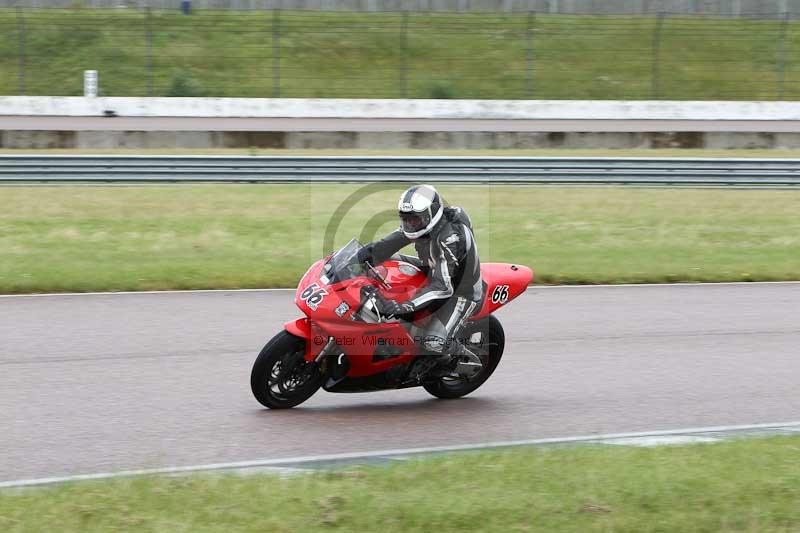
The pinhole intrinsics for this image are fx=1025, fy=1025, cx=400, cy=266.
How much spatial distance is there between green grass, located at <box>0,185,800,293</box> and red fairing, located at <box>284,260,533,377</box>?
354 centimetres

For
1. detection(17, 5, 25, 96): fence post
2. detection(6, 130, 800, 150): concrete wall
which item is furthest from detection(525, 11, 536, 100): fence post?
detection(17, 5, 25, 96): fence post

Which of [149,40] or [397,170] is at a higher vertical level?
[149,40]

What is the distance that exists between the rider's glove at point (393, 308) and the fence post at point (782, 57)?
29.8 m

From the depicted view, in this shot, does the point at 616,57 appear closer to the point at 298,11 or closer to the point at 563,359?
the point at 298,11

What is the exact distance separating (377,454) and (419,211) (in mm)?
1677

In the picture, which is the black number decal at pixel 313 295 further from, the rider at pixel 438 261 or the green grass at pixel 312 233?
the green grass at pixel 312 233

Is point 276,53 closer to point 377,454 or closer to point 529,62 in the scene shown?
point 529,62

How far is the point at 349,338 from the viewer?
23.8 feet

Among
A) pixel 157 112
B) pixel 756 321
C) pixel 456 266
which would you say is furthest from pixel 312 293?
pixel 157 112

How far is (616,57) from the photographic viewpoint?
34.2 meters

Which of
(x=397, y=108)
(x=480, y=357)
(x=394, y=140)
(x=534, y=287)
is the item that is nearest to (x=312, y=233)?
(x=534, y=287)

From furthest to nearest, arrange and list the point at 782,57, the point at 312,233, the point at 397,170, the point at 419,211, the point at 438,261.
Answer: the point at 782,57 < the point at 397,170 < the point at 312,233 < the point at 438,261 < the point at 419,211

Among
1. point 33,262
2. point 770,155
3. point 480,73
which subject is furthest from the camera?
point 480,73

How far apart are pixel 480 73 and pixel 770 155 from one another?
36.8 ft
